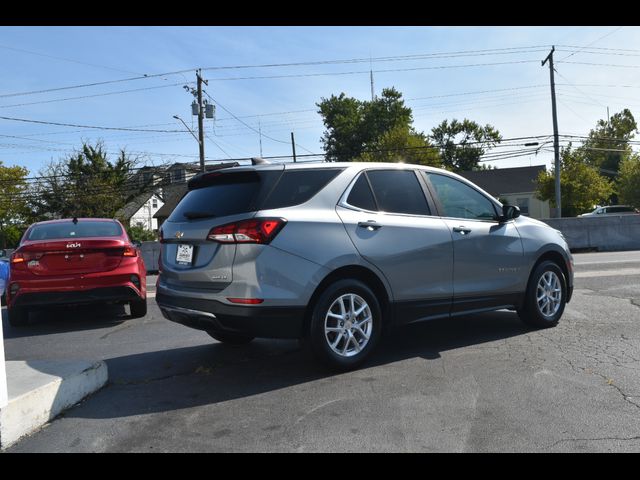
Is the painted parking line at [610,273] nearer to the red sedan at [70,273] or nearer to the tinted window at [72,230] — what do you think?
the red sedan at [70,273]

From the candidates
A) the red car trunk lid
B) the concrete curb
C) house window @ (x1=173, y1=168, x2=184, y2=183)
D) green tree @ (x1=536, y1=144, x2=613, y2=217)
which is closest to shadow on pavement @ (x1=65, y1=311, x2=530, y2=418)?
the concrete curb

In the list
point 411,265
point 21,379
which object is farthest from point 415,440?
point 21,379

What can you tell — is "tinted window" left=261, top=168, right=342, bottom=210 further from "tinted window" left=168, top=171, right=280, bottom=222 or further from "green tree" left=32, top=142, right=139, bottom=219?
"green tree" left=32, top=142, right=139, bottom=219

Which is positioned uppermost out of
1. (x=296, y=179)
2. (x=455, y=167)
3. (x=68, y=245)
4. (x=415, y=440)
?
(x=455, y=167)

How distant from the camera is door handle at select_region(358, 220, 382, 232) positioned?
468cm

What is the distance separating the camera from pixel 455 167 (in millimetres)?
73438

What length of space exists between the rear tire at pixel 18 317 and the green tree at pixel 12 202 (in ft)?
159

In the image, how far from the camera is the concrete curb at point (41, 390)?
3318mm

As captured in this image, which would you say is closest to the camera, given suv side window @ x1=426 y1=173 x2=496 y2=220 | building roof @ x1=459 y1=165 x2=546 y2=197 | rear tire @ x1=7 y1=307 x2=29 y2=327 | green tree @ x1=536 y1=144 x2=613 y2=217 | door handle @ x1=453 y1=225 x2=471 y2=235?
door handle @ x1=453 y1=225 x2=471 y2=235

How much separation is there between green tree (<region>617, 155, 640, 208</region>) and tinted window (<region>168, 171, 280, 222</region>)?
5157cm

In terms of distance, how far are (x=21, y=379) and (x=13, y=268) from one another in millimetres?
3705

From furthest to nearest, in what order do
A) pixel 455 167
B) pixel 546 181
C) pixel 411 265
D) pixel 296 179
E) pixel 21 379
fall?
pixel 455 167, pixel 546 181, pixel 411 265, pixel 296 179, pixel 21 379

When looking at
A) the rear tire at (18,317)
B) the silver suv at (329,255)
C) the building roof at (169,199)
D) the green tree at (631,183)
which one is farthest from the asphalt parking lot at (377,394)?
the building roof at (169,199)
